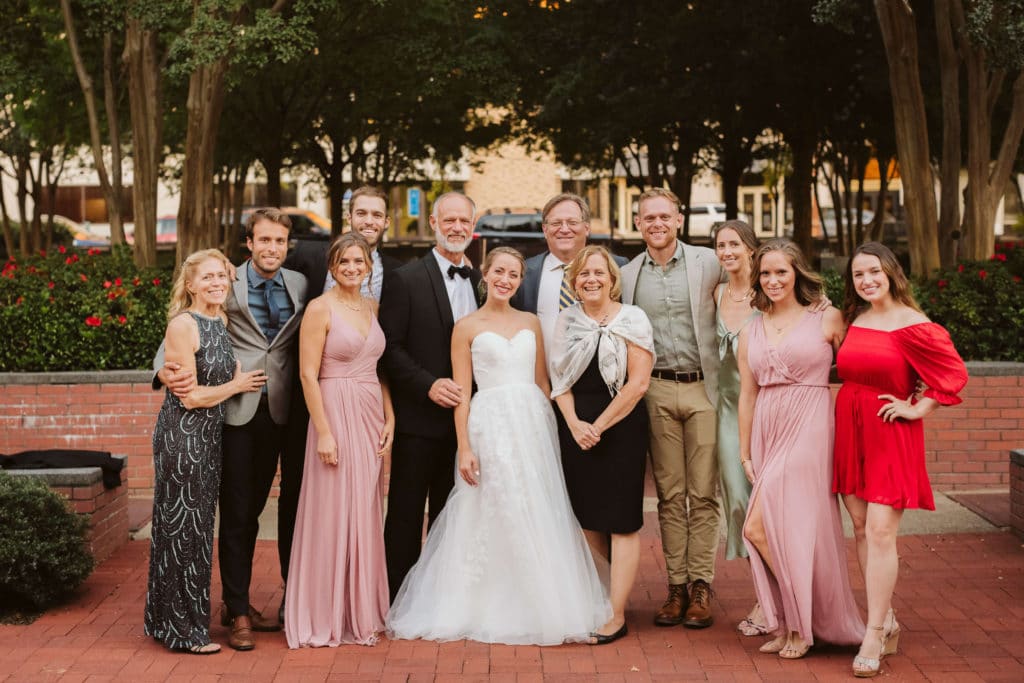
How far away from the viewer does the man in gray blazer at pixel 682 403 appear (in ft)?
20.5

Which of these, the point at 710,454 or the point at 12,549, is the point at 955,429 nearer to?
the point at 710,454

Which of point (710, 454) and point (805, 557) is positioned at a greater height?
point (710, 454)

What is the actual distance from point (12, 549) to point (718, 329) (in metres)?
3.64

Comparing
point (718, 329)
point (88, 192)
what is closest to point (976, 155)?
point (718, 329)

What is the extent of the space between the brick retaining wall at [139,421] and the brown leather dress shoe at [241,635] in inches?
141

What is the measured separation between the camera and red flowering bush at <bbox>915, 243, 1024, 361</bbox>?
10016 millimetres

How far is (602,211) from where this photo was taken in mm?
65062

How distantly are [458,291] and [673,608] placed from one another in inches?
75.3

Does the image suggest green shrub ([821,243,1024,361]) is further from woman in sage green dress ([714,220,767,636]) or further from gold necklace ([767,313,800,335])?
gold necklace ([767,313,800,335])

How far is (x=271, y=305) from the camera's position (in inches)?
241

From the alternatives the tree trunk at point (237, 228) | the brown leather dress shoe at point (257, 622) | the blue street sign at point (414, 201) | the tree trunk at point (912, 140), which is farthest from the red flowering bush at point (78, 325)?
the blue street sign at point (414, 201)

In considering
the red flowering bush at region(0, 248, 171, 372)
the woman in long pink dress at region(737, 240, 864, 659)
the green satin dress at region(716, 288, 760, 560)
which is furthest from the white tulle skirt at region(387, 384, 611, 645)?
the red flowering bush at region(0, 248, 171, 372)

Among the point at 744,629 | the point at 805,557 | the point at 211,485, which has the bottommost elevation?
the point at 744,629

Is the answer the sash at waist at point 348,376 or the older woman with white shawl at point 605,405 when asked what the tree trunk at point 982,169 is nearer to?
the older woman with white shawl at point 605,405
